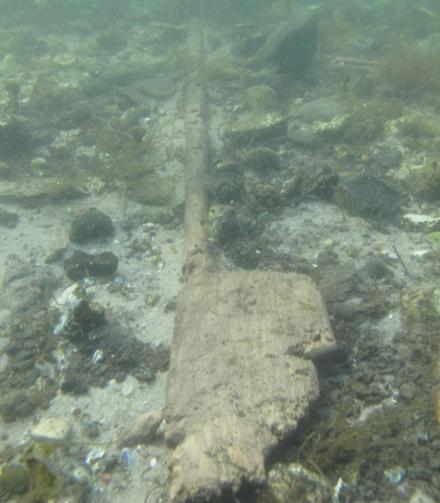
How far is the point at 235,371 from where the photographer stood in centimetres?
336

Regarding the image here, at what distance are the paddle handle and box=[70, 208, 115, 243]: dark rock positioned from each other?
4.38ft

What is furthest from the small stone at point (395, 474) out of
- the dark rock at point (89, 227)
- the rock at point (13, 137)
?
the rock at point (13, 137)

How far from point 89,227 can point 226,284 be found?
9.07ft

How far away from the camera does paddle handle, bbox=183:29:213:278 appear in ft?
16.3

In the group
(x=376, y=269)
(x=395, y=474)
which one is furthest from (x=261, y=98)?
(x=395, y=474)

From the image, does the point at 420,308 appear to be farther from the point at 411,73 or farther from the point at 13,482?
the point at 411,73

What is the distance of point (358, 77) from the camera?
10938 millimetres

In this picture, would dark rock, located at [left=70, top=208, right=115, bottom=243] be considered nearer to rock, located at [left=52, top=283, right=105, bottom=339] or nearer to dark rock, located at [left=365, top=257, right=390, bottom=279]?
rock, located at [left=52, top=283, right=105, bottom=339]

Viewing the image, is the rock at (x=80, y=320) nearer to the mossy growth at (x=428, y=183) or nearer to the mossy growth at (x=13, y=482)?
the mossy growth at (x=13, y=482)

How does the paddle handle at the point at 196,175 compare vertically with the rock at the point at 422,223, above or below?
above

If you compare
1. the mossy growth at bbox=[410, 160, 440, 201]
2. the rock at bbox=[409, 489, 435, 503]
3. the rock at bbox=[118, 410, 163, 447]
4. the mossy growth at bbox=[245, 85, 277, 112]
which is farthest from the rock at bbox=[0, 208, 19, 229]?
the mossy growth at bbox=[410, 160, 440, 201]

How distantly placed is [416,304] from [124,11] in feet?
66.9

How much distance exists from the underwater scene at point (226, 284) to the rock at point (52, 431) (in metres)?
0.02

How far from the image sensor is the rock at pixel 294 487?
2.62 meters
